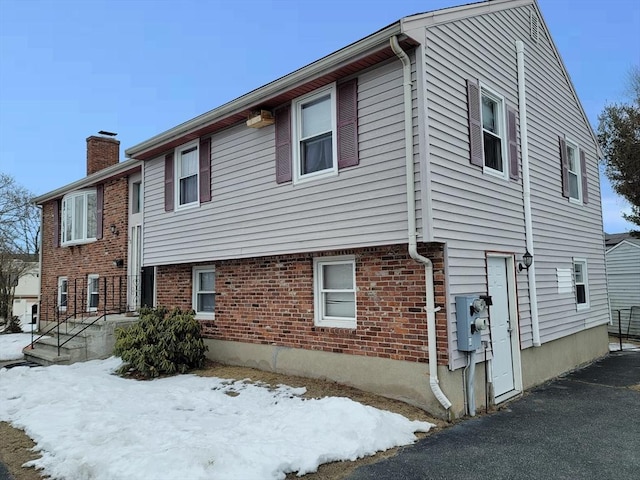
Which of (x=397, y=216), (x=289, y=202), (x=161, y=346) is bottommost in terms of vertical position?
(x=161, y=346)

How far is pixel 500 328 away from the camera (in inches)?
299

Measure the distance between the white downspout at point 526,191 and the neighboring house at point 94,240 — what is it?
31.2 feet

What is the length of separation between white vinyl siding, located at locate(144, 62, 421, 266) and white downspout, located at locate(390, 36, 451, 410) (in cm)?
14

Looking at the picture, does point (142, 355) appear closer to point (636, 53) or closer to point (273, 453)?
point (273, 453)

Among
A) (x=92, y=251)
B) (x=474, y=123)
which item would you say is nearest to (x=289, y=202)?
(x=474, y=123)

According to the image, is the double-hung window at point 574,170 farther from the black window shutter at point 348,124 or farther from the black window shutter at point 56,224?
the black window shutter at point 56,224

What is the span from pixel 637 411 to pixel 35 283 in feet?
150

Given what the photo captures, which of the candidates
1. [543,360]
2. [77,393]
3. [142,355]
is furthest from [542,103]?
[77,393]

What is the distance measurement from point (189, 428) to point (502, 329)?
16.6 ft

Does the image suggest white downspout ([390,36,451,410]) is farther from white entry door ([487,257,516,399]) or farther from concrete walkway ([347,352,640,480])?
white entry door ([487,257,516,399])

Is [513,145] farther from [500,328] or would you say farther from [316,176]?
[316,176]

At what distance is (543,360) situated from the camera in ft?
28.7

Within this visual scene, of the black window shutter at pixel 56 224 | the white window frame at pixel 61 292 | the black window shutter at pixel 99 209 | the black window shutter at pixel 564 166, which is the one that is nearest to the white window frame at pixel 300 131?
the black window shutter at pixel 564 166

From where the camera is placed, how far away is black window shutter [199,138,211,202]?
9.49 meters
